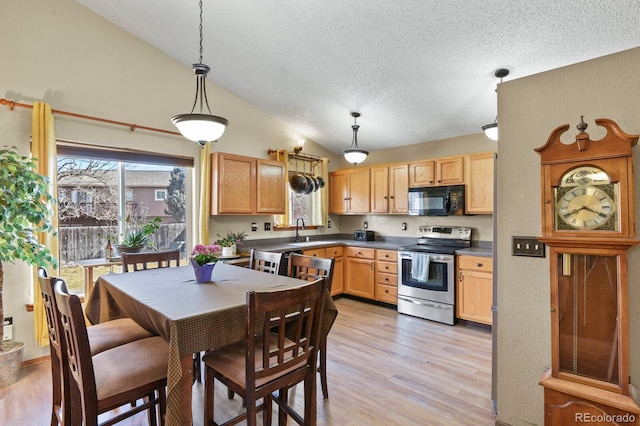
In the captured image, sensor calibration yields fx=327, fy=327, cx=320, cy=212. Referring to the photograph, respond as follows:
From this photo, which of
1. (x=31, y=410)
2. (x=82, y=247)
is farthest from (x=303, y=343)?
(x=82, y=247)

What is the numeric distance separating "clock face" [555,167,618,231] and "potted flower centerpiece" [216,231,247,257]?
10.5 ft

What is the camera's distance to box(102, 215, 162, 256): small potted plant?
3286 mm

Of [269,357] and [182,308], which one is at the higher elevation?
[182,308]

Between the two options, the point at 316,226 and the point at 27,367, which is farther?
the point at 316,226

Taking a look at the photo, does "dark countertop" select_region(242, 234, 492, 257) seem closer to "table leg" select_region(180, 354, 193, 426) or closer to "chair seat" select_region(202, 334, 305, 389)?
"chair seat" select_region(202, 334, 305, 389)

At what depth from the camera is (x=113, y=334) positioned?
1.99 m

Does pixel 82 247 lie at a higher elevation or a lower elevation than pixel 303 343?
higher

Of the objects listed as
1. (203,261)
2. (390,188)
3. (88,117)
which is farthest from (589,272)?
(88,117)

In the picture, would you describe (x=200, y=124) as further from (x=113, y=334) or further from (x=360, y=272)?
(x=360, y=272)

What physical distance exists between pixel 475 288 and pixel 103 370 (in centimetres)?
348

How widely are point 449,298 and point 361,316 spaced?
1063 millimetres

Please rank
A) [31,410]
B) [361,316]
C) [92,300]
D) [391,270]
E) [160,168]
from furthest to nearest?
[391,270]
[361,316]
[160,168]
[92,300]
[31,410]

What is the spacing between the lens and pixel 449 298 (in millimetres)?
3781

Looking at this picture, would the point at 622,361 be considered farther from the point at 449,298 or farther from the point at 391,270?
the point at 391,270
